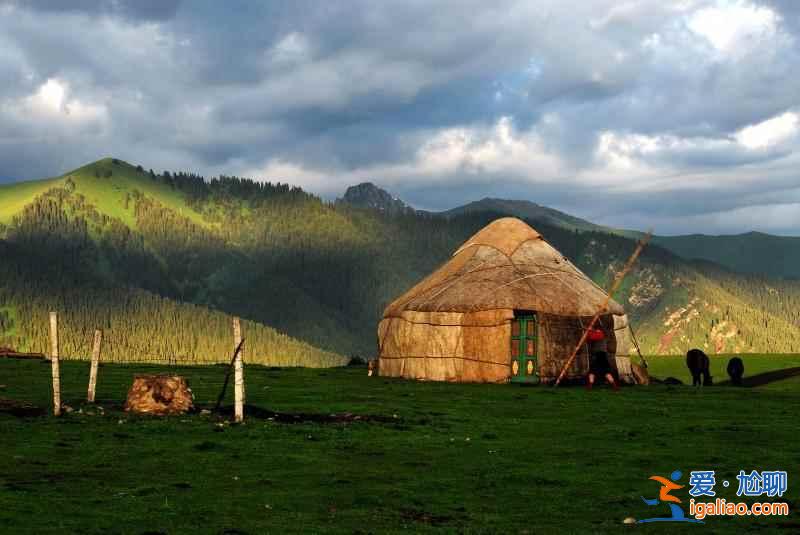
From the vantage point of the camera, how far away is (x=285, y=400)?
27.9 meters

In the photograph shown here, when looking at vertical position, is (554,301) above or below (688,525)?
above

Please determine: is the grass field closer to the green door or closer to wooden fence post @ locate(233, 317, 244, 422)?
wooden fence post @ locate(233, 317, 244, 422)

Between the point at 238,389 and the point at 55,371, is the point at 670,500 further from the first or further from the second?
the point at 55,371

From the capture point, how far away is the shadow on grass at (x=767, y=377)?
39.5m

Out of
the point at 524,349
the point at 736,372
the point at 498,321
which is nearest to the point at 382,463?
the point at 498,321

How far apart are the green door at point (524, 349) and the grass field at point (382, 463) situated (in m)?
8.16

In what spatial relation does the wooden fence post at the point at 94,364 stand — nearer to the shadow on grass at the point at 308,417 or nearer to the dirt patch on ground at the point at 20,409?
the dirt patch on ground at the point at 20,409

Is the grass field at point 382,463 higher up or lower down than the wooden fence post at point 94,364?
lower down

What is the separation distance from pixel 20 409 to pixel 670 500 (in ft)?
49.0

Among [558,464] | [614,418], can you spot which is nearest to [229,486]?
[558,464]

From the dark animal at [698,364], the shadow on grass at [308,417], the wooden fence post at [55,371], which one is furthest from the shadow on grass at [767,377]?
the wooden fence post at [55,371]

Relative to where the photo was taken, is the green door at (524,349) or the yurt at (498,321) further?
the yurt at (498,321)

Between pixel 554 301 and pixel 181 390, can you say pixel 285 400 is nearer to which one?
pixel 181 390

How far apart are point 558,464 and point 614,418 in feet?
26.0
